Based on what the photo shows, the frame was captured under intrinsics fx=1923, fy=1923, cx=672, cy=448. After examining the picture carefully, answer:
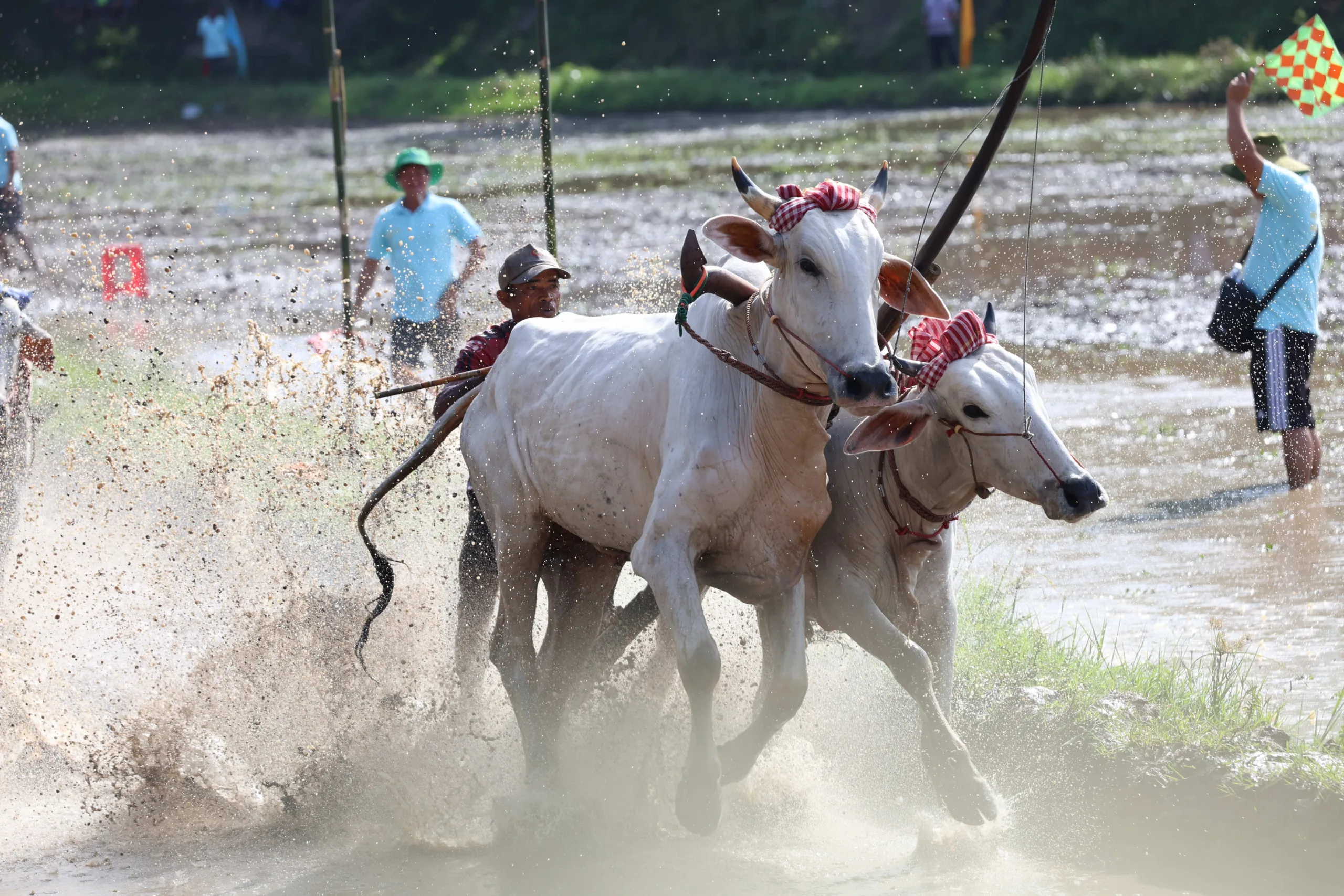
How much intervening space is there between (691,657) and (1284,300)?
17.0 ft

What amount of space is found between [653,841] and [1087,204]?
1393 cm

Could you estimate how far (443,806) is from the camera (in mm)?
6281

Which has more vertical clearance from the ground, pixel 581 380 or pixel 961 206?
pixel 961 206

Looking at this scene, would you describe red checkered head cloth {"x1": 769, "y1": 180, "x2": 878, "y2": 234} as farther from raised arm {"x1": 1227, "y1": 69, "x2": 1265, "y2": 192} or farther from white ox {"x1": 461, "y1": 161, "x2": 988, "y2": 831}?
raised arm {"x1": 1227, "y1": 69, "x2": 1265, "y2": 192}

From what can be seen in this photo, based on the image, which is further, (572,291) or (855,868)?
(572,291)

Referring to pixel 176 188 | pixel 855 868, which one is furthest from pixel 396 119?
pixel 855 868

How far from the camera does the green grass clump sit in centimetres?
585

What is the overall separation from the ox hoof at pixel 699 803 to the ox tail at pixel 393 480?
1702 mm

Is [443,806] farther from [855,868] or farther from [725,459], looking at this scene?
[725,459]

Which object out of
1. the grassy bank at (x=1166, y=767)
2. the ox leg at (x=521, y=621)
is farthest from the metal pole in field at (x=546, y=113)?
the grassy bank at (x=1166, y=767)

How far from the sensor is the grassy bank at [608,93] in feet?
88.7

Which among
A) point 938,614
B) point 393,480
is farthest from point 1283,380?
point 393,480

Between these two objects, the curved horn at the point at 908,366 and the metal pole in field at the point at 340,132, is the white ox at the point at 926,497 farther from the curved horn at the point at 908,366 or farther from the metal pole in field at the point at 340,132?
the metal pole in field at the point at 340,132

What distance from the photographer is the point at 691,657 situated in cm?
514
